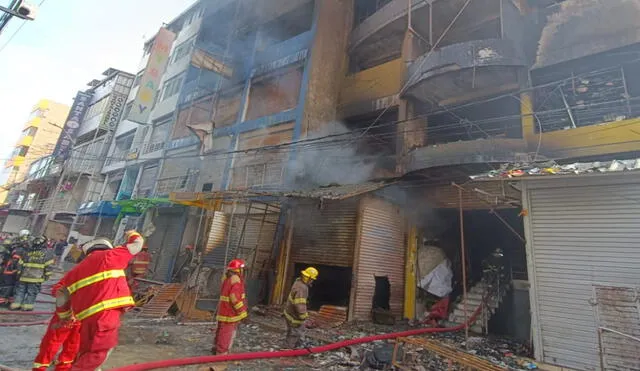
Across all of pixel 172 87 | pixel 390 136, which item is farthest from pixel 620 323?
pixel 172 87

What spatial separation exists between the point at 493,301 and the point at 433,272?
199 centimetres

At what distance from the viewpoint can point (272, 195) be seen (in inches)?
372

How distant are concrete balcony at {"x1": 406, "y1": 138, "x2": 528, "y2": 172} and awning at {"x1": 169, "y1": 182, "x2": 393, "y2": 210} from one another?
1536mm

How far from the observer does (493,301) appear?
10734 millimetres

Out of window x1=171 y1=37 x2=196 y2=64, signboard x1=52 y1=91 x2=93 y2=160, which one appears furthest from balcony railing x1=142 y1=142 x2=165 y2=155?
signboard x1=52 y1=91 x2=93 y2=160

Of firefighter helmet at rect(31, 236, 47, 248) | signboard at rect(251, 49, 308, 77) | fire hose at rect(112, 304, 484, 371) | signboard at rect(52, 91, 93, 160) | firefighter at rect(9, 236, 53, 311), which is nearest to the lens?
fire hose at rect(112, 304, 484, 371)

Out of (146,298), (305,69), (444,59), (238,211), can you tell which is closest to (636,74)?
(444,59)

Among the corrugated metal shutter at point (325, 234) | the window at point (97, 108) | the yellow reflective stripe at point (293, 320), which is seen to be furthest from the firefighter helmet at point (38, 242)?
the window at point (97, 108)

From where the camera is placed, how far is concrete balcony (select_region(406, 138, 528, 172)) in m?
10.1

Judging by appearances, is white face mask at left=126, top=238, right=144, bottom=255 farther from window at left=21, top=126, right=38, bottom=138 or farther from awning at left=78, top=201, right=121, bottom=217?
window at left=21, top=126, right=38, bottom=138

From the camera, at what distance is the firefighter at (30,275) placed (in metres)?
7.92

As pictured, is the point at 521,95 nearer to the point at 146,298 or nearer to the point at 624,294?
the point at 624,294

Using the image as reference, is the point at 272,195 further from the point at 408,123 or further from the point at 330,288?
the point at 408,123

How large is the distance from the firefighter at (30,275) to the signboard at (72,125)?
87.2ft
